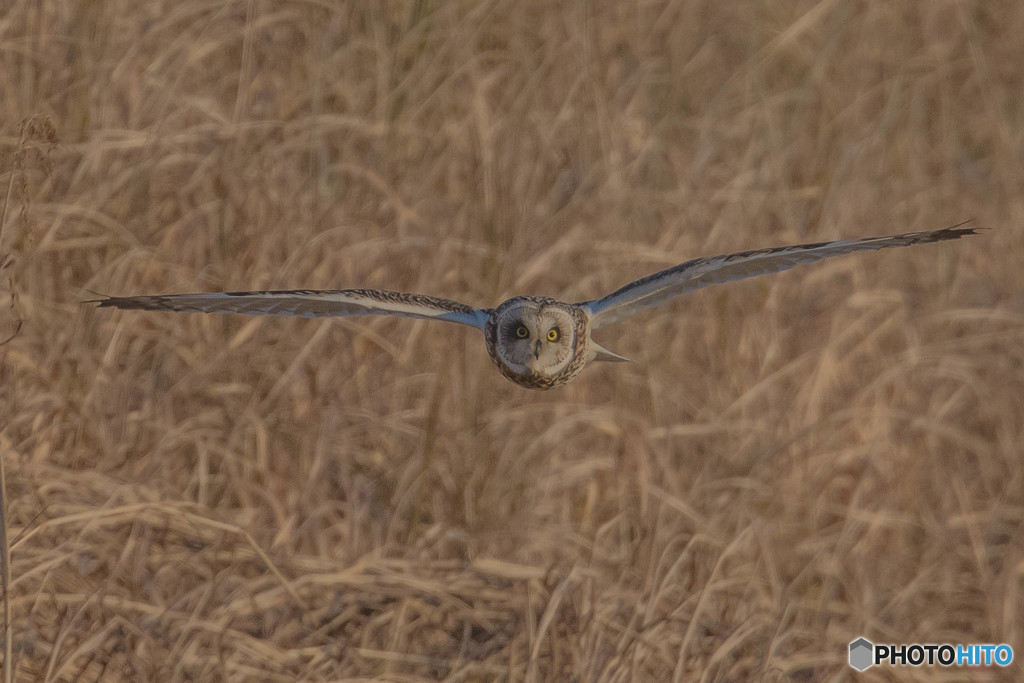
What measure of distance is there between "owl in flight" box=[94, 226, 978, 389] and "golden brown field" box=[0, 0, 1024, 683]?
0.72 meters

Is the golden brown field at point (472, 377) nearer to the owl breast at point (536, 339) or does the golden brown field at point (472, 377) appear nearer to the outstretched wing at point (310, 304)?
the outstretched wing at point (310, 304)

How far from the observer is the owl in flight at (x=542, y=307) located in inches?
136

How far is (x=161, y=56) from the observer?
16.7ft

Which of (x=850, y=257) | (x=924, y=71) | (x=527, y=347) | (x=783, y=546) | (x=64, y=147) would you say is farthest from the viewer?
(x=924, y=71)

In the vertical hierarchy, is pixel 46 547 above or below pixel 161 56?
below

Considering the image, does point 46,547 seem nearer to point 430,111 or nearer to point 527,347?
point 527,347

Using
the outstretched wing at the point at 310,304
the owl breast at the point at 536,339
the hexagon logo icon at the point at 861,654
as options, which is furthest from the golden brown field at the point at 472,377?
the owl breast at the point at 536,339

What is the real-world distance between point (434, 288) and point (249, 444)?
43.2 inches

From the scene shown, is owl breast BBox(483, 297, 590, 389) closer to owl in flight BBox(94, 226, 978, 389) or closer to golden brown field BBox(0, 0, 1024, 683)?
owl in flight BBox(94, 226, 978, 389)

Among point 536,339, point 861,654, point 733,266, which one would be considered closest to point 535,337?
point 536,339

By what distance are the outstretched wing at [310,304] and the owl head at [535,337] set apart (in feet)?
0.32

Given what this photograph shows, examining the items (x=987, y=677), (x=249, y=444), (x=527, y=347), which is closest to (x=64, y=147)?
(x=249, y=444)

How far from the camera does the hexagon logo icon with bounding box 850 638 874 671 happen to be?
455 centimetres

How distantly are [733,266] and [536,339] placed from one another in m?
0.67
